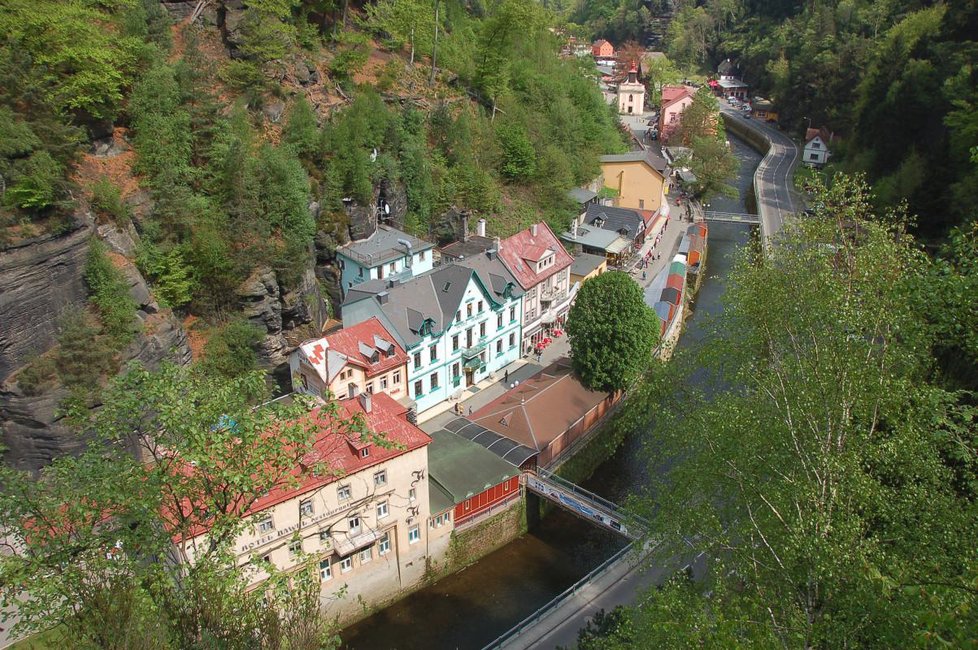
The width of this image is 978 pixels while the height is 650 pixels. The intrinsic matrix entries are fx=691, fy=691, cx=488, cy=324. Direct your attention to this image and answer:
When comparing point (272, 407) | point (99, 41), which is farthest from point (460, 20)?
point (272, 407)

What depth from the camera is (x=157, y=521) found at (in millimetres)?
12602

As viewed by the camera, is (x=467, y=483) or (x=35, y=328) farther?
(x=467, y=483)

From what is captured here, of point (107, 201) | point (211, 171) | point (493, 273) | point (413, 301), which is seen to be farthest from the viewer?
point (493, 273)

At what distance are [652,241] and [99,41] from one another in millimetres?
39204

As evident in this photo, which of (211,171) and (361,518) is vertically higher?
(211,171)

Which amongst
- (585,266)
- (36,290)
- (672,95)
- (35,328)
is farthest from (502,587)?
(672,95)

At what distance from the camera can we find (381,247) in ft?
119

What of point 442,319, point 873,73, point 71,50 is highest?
point 71,50

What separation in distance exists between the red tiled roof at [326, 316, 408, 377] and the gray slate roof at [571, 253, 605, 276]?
1707 cm

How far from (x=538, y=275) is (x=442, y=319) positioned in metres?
8.07

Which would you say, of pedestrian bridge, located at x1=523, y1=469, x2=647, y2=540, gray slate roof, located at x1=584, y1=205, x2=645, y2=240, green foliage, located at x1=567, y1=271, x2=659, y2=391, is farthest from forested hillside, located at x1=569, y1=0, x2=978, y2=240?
pedestrian bridge, located at x1=523, y1=469, x2=647, y2=540

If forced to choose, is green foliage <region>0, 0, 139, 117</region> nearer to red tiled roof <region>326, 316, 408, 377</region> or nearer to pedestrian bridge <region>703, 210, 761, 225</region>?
red tiled roof <region>326, 316, 408, 377</region>

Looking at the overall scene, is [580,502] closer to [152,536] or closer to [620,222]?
[152,536]

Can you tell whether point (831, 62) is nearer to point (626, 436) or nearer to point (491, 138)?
point (491, 138)
